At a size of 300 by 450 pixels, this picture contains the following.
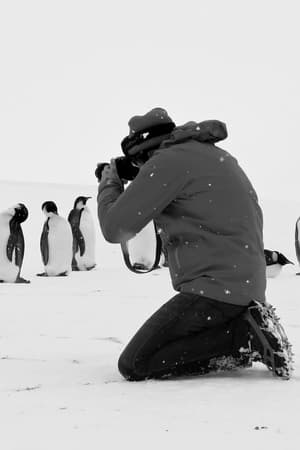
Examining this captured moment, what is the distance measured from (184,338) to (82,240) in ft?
29.6

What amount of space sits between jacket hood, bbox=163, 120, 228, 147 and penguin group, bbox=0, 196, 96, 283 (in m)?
5.83

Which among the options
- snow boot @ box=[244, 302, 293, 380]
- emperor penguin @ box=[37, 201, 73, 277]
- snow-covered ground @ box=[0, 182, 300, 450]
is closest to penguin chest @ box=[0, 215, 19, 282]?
emperor penguin @ box=[37, 201, 73, 277]

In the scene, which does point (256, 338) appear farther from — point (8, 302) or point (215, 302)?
point (8, 302)

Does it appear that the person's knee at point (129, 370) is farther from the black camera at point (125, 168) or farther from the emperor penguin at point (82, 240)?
the emperor penguin at point (82, 240)

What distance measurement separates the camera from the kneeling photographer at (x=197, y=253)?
282cm

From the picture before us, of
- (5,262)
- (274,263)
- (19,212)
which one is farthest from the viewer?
(274,263)

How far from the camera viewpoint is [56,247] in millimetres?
10195

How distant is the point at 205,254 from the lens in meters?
2.85

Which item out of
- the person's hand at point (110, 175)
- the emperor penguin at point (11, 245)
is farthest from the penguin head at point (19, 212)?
the person's hand at point (110, 175)

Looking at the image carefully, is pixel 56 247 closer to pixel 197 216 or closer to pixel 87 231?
pixel 87 231

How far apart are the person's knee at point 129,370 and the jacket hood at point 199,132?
82 centimetres

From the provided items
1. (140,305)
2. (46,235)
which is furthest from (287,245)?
(140,305)

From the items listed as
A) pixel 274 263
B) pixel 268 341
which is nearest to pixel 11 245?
pixel 274 263

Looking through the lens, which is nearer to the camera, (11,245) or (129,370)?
(129,370)
